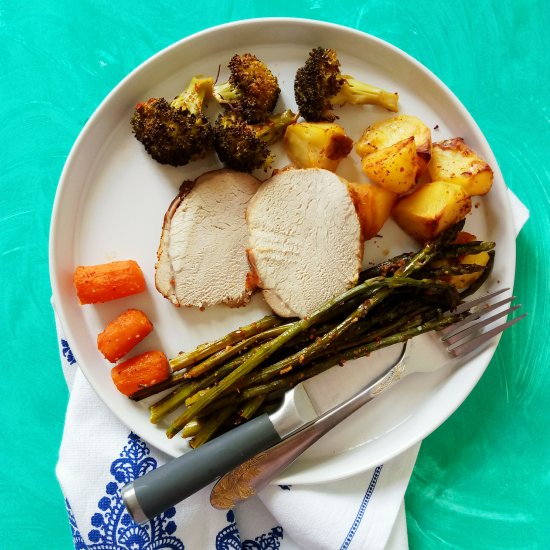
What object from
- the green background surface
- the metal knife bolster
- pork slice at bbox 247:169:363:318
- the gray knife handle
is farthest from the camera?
the green background surface

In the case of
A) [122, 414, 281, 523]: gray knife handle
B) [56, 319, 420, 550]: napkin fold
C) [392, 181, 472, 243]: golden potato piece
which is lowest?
[56, 319, 420, 550]: napkin fold

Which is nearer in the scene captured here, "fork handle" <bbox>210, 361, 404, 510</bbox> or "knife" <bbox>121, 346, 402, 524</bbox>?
"knife" <bbox>121, 346, 402, 524</bbox>

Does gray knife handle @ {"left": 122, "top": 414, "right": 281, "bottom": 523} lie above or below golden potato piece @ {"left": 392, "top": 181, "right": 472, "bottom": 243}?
below

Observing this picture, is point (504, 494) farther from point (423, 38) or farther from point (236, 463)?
point (423, 38)

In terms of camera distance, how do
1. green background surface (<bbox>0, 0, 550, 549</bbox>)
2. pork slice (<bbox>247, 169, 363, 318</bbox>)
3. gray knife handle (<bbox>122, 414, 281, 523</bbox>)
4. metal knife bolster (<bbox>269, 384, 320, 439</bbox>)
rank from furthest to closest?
1. green background surface (<bbox>0, 0, 550, 549</bbox>)
2. pork slice (<bbox>247, 169, 363, 318</bbox>)
3. metal knife bolster (<bbox>269, 384, 320, 439</bbox>)
4. gray knife handle (<bbox>122, 414, 281, 523</bbox>)

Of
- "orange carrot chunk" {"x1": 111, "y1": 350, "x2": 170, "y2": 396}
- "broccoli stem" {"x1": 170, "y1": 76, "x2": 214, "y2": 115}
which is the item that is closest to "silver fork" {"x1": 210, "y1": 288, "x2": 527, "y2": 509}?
"orange carrot chunk" {"x1": 111, "y1": 350, "x2": 170, "y2": 396}

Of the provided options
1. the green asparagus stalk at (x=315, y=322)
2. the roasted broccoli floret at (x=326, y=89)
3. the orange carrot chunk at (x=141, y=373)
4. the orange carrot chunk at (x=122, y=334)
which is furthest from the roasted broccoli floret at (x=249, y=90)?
the orange carrot chunk at (x=141, y=373)

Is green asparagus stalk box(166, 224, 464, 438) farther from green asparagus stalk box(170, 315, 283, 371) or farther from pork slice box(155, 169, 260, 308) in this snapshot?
pork slice box(155, 169, 260, 308)

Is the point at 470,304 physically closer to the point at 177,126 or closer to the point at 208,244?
the point at 208,244
